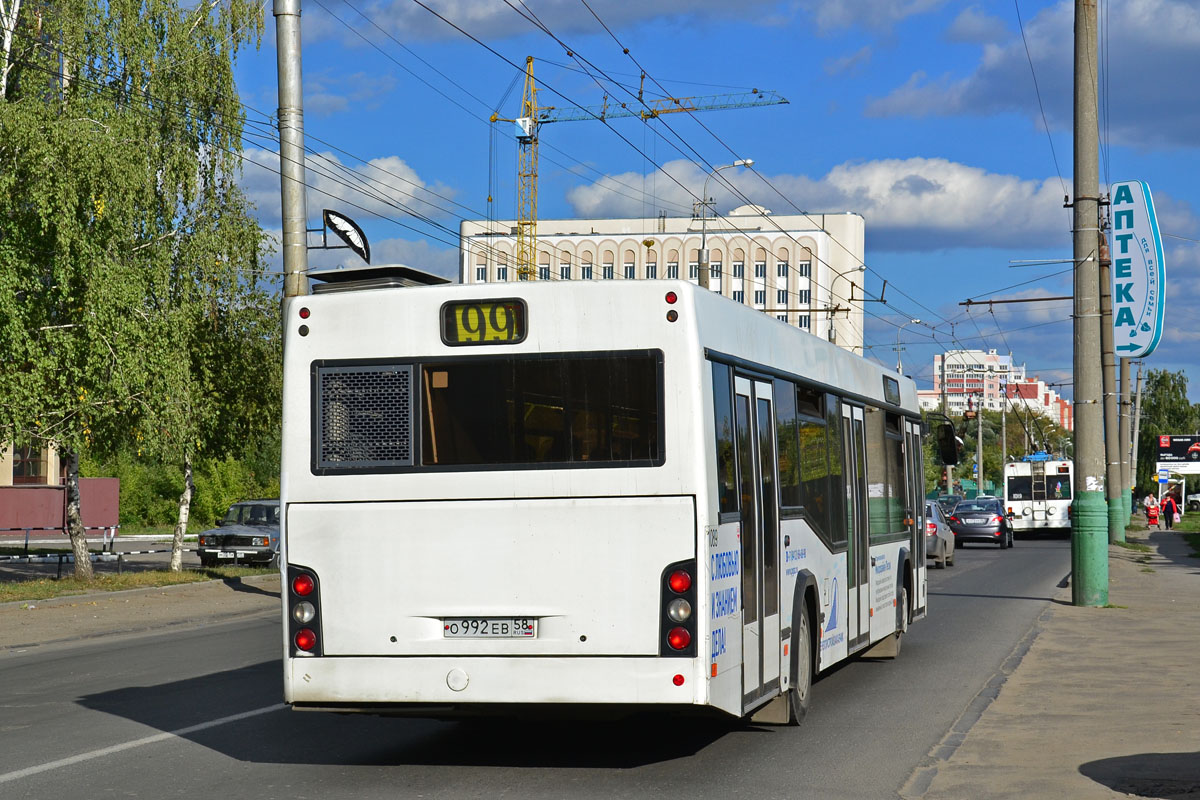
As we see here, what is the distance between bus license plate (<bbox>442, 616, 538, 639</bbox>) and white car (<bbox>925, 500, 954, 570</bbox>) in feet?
87.7

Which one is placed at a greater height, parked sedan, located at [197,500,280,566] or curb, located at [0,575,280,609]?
parked sedan, located at [197,500,280,566]

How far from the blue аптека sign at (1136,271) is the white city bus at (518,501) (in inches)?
855

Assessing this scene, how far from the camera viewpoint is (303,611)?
8398 millimetres

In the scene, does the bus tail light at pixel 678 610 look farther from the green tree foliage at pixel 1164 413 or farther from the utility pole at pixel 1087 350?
the green tree foliage at pixel 1164 413

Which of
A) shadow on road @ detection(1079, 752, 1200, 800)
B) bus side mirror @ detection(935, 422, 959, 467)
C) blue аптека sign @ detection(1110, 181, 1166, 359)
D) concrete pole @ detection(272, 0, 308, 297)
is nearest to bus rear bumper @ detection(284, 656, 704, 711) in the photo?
shadow on road @ detection(1079, 752, 1200, 800)

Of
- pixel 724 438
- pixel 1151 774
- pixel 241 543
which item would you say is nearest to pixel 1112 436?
pixel 241 543

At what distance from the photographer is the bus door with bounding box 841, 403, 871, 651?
12084mm

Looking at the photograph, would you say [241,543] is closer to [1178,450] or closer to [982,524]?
[982,524]

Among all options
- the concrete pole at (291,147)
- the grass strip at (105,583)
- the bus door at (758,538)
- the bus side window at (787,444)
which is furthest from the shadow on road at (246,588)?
the bus door at (758,538)

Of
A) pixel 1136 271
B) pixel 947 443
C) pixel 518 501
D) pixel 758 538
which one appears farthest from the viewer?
pixel 1136 271

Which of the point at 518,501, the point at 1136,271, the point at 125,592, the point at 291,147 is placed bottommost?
the point at 125,592

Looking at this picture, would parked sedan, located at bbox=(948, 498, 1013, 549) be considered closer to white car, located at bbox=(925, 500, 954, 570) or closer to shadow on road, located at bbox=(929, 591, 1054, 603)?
white car, located at bbox=(925, 500, 954, 570)

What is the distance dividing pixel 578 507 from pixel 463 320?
51.4 inches

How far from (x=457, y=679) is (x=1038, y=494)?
50034mm
